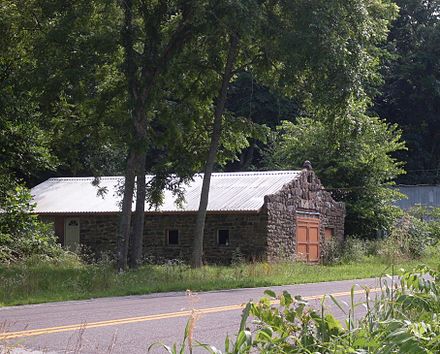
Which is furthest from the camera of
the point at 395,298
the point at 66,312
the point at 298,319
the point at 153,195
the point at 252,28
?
the point at 153,195

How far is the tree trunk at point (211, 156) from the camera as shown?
2559 cm

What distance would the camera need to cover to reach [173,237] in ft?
107

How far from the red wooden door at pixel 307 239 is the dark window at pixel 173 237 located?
5.15 metres

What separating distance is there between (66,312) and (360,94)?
12680mm

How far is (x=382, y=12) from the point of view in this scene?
25016 mm

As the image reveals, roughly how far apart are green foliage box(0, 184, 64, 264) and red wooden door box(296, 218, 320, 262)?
405 inches

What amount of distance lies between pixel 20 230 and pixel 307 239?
40.7 feet

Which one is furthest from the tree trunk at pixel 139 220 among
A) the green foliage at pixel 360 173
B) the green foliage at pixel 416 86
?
the green foliage at pixel 416 86

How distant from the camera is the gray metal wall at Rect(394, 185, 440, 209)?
49.7 m

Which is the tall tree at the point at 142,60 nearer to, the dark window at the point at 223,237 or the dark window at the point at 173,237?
the dark window at the point at 223,237

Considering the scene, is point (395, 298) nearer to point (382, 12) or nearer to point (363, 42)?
point (363, 42)

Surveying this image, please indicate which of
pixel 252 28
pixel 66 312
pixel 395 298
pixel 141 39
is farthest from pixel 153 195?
pixel 395 298

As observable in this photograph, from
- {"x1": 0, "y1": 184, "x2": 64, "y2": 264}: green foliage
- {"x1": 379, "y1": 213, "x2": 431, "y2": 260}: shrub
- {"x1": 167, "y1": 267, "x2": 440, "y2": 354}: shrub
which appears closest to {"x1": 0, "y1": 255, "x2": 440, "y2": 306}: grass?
{"x1": 0, "y1": 184, "x2": 64, "y2": 264}: green foliage

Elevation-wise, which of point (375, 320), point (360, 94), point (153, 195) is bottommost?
point (375, 320)
